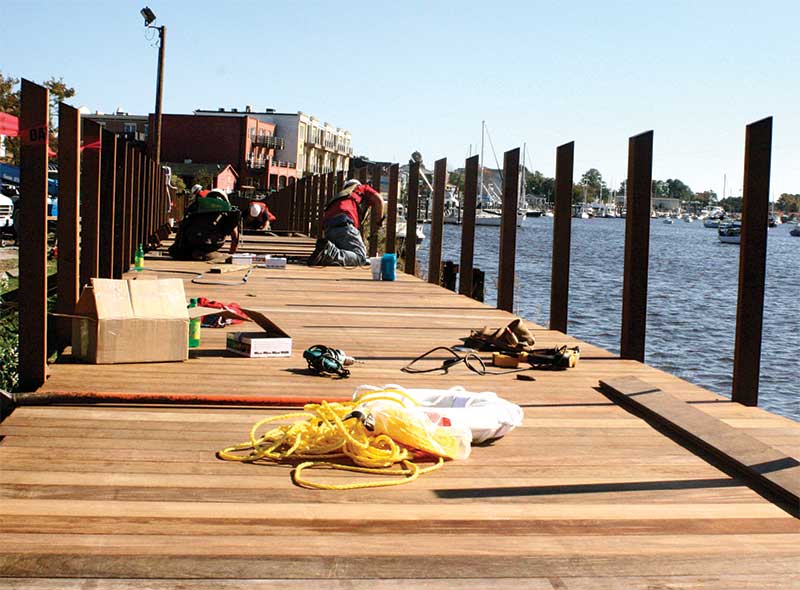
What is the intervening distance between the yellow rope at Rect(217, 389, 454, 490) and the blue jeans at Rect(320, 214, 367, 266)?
10.4 meters

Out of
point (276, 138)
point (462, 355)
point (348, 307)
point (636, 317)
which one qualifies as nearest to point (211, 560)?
point (462, 355)

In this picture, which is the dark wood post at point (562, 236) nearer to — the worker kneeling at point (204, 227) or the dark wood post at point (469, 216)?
the dark wood post at point (469, 216)

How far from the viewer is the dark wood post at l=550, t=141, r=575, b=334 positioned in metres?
8.33

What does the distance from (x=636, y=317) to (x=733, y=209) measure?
→ 167 metres

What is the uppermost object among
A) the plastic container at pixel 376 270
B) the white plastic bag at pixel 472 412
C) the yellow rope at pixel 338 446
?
the plastic container at pixel 376 270

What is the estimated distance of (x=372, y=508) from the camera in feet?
11.3

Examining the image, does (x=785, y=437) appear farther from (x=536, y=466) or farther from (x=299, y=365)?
(x=299, y=365)

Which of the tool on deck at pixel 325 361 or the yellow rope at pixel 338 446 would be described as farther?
the tool on deck at pixel 325 361

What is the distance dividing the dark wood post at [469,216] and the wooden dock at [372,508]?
225 inches

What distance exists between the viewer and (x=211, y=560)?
2900 millimetres

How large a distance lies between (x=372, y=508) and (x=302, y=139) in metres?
114

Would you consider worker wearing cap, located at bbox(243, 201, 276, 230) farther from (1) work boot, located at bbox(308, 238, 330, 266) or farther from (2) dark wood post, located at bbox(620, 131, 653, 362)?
(2) dark wood post, located at bbox(620, 131, 653, 362)

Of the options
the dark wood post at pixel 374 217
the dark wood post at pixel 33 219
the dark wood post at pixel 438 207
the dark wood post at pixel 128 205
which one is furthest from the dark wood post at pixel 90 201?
the dark wood post at pixel 374 217

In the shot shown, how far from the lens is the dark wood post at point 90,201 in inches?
263
